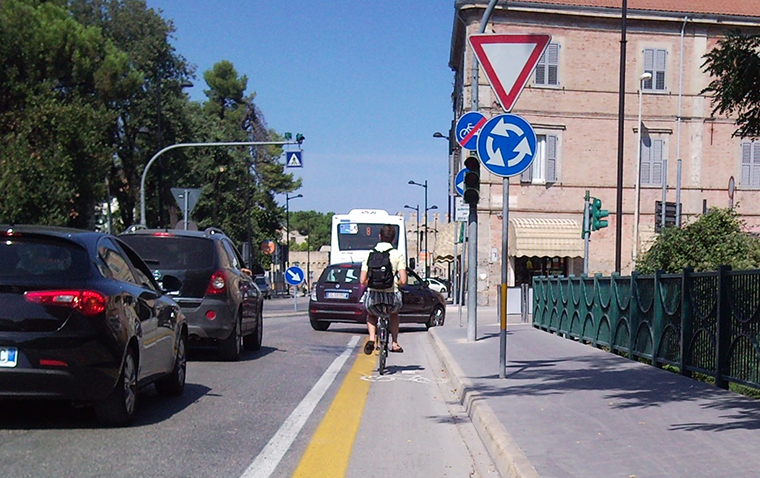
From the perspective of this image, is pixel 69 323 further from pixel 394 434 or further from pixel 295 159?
pixel 295 159

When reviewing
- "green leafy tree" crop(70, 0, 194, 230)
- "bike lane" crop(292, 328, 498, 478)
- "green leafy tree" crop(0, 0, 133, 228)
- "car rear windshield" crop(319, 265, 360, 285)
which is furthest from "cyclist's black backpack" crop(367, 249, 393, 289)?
"green leafy tree" crop(70, 0, 194, 230)

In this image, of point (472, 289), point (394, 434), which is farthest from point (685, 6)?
point (394, 434)

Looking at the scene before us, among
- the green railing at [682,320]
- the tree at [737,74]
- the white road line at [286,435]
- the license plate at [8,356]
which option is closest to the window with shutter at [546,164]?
the green railing at [682,320]

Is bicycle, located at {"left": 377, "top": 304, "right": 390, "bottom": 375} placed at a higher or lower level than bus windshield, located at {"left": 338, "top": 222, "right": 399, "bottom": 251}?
lower

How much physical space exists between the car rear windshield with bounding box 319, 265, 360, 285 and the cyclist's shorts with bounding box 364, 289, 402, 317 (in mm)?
8864

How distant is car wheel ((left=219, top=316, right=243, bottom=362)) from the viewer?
12.7 meters

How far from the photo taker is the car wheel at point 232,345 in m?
12.7

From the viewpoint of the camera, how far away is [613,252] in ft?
138

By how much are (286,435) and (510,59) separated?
5.00 m

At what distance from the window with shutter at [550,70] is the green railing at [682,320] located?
24959 millimetres

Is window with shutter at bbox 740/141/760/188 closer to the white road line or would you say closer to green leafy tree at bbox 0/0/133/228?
green leafy tree at bbox 0/0/133/228

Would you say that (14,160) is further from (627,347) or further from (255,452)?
(255,452)

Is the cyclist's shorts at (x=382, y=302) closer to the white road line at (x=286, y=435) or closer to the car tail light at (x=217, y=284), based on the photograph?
the white road line at (x=286, y=435)

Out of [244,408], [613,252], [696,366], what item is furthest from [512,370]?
[613,252]
